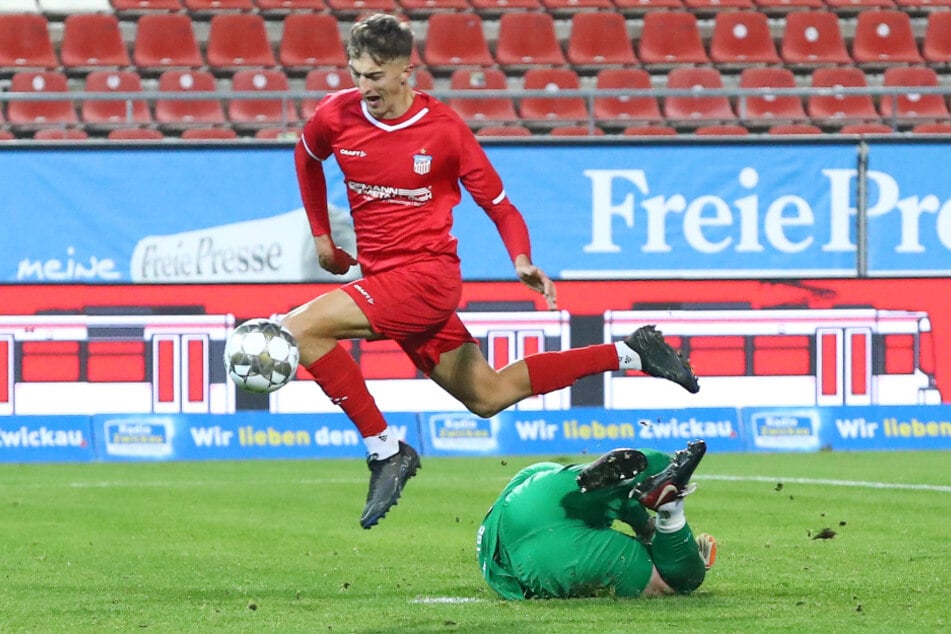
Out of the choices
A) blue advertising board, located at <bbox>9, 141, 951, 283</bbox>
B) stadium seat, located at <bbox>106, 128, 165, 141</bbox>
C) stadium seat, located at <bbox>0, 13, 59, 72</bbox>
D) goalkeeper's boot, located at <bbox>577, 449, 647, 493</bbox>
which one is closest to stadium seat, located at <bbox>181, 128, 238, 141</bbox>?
stadium seat, located at <bbox>106, 128, 165, 141</bbox>

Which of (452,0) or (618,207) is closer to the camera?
(618,207)

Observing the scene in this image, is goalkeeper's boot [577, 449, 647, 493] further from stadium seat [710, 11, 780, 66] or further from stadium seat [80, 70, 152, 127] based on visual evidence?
stadium seat [710, 11, 780, 66]

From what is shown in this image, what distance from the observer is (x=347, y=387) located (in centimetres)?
708

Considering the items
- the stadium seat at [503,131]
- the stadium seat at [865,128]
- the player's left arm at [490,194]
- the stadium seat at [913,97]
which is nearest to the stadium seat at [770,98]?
the stadium seat at [865,128]

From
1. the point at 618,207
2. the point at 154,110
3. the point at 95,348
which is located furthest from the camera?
the point at 154,110

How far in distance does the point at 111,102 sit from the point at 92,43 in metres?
1.40

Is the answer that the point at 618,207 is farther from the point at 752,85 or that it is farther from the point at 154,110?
the point at 154,110

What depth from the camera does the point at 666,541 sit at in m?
6.73

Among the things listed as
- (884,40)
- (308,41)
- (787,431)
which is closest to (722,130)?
(884,40)

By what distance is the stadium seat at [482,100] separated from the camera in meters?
19.0

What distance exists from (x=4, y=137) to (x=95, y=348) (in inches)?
137

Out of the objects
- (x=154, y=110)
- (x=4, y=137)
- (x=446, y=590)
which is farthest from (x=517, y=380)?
(x=154, y=110)

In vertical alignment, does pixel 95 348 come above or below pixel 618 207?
below

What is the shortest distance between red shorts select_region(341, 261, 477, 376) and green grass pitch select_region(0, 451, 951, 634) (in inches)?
44.2
